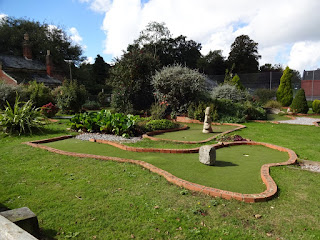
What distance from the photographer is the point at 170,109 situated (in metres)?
14.6

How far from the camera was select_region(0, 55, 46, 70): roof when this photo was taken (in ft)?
89.7

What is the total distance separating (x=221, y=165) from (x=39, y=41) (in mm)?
41513

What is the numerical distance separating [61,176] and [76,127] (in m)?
5.35

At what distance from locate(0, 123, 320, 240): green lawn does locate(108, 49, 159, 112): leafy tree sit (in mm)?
10616

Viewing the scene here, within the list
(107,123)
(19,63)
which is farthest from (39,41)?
(107,123)

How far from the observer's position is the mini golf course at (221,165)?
3.88m

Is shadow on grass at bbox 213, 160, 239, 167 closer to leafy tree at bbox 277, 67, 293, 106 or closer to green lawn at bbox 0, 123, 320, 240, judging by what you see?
green lawn at bbox 0, 123, 320, 240

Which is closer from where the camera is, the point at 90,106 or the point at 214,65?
the point at 90,106

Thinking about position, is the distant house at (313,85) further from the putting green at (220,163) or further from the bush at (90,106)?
the putting green at (220,163)

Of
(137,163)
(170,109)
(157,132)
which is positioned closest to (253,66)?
(170,109)

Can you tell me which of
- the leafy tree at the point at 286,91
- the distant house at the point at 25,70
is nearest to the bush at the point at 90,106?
the distant house at the point at 25,70

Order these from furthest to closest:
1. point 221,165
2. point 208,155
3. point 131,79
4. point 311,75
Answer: point 311,75 → point 131,79 → point 221,165 → point 208,155

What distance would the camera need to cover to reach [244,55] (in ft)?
151

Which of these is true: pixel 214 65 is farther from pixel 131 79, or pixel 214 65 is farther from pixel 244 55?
pixel 131 79
